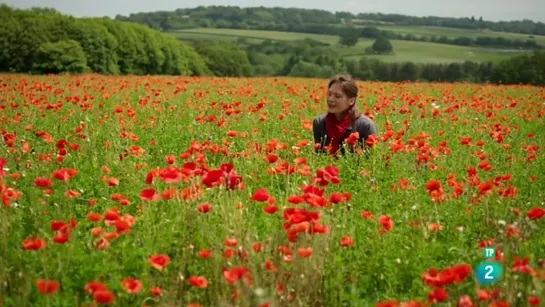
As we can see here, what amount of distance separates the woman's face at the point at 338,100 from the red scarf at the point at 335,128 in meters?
0.12

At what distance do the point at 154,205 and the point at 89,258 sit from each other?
1.05 m

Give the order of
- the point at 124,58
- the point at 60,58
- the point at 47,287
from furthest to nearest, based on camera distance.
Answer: the point at 124,58 → the point at 60,58 → the point at 47,287

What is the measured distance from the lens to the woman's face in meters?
6.62

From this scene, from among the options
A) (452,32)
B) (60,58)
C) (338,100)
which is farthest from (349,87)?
(452,32)

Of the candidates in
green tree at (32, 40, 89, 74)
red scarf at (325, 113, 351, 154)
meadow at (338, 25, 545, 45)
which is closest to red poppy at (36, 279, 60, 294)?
red scarf at (325, 113, 351, 154)

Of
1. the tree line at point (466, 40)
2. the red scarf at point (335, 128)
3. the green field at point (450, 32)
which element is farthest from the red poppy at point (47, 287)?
the green field at point (450, 32)

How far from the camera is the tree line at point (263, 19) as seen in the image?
100000 mm

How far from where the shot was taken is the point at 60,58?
39.1 meters

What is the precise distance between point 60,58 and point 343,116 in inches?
1408

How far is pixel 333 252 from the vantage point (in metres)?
3.67

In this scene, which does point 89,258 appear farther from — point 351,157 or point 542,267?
point 351,157

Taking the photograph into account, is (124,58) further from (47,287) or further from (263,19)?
(263,19)

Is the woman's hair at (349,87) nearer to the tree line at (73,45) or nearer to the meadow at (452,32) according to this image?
the tree line at (73,45)

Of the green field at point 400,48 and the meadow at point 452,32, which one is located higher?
the meadow at point 452,32
